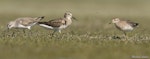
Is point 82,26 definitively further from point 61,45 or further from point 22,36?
point 61,45

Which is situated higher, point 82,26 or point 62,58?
point 62,58

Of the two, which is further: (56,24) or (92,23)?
(92,23)

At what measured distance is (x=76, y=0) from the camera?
6575 cm

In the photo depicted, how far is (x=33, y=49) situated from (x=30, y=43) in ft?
6.01

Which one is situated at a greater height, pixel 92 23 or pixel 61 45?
pixel 61 45

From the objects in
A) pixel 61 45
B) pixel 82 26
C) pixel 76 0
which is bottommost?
pixel 76 0

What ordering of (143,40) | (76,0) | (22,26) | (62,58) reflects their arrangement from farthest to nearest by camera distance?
(76,0)
(22,26)
(143,40)
(62,58)

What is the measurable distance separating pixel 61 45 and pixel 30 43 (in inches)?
43.0

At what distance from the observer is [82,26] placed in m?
32.5

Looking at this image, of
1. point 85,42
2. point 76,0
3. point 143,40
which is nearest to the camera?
point 85,42

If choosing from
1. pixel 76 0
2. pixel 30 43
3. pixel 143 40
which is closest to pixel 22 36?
pixel 30 43

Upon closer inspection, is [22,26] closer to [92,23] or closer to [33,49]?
[33,49]

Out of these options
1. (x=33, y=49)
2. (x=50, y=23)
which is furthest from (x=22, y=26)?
(x=33, y=49)

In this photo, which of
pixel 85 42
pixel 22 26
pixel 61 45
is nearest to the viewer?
pixel 61 45
